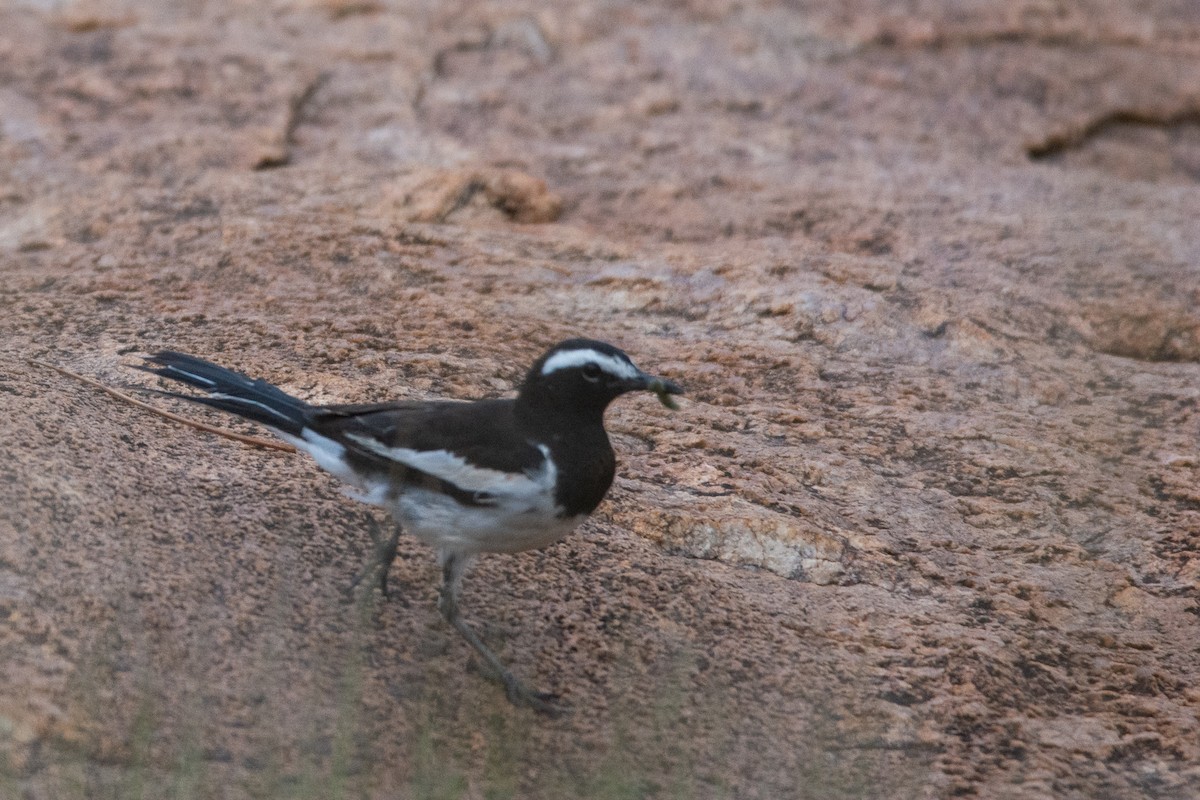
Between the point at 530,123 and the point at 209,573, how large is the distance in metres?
4.51

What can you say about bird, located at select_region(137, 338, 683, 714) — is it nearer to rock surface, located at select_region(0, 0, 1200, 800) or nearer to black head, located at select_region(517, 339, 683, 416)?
black head, located at select_region(517, 339, 683, 416)

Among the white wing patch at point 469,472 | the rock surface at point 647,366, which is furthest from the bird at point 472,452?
the rock surface at point 647,366

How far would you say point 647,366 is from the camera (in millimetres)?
5465

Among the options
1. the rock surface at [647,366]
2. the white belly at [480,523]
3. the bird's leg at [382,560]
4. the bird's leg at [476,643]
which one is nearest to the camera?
the rock surface at [647,366]

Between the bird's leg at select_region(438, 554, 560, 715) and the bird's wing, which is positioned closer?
the bird's leg at select_region(438, 554, 560, 715)

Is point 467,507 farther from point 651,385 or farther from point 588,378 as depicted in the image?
point 651,385

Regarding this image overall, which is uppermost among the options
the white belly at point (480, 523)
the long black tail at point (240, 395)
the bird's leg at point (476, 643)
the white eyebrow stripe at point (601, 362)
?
the white eyebrow stripe at point (601, 362)

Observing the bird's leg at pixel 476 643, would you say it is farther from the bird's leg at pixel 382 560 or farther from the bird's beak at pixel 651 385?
the bird's beak at pixel 651 385

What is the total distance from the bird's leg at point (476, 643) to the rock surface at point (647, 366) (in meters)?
0.06

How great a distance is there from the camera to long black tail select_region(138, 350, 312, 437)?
414 cm

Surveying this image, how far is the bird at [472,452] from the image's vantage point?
3902mm

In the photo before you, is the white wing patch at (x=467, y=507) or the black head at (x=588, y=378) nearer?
the white wing patch at (x=467, y=507)

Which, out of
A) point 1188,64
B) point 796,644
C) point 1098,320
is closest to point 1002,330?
point 1098,320

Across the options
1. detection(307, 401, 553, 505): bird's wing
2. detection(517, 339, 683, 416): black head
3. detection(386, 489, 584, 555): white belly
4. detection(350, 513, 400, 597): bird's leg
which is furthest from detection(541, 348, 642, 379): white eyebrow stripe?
detection(350, 513, 400, 597): bird's leg
